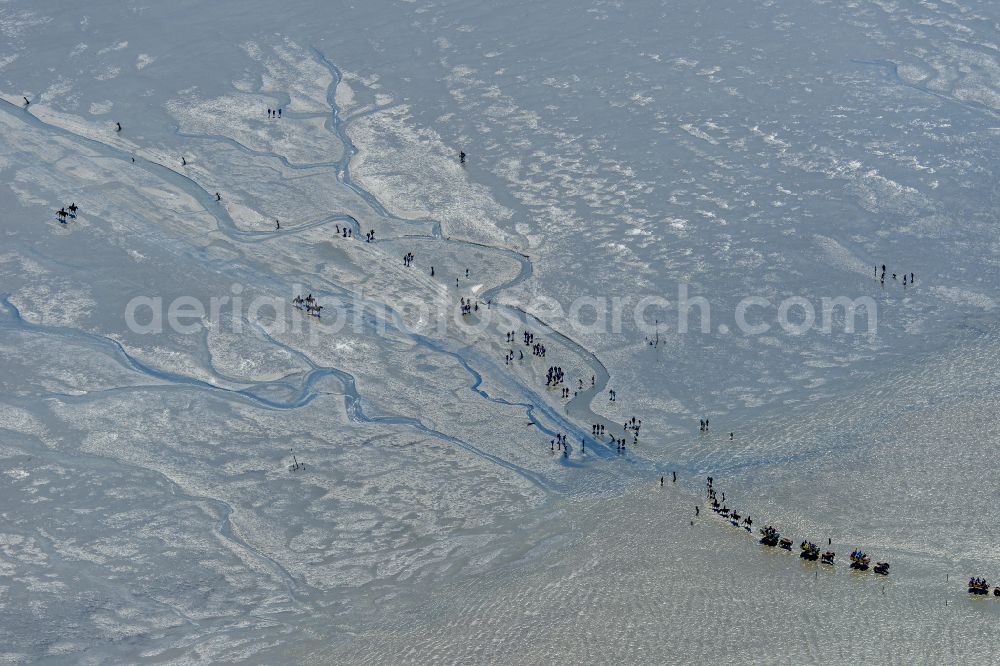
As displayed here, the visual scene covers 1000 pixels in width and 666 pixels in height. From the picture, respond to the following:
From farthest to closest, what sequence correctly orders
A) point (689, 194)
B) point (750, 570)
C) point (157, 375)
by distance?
point (689, 194) → point (157, 375) → point (750, 570)

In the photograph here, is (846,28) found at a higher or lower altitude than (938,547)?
higher

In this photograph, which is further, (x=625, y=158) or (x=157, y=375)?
(x=625, y=158)

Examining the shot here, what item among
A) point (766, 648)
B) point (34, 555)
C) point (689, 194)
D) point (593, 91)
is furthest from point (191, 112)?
point (766, 648)

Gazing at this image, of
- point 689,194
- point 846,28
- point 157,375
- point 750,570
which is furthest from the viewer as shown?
point 846,28

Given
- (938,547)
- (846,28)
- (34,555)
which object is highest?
(846,28)

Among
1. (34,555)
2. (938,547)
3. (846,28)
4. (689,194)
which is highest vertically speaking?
(846,28)

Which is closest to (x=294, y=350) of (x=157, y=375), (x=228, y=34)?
(x=157, y=375)

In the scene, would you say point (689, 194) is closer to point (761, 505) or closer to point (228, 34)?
point (761, 505)

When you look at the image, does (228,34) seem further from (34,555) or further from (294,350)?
(34,555)

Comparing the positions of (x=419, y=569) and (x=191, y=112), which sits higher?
(x=191, y=112)
